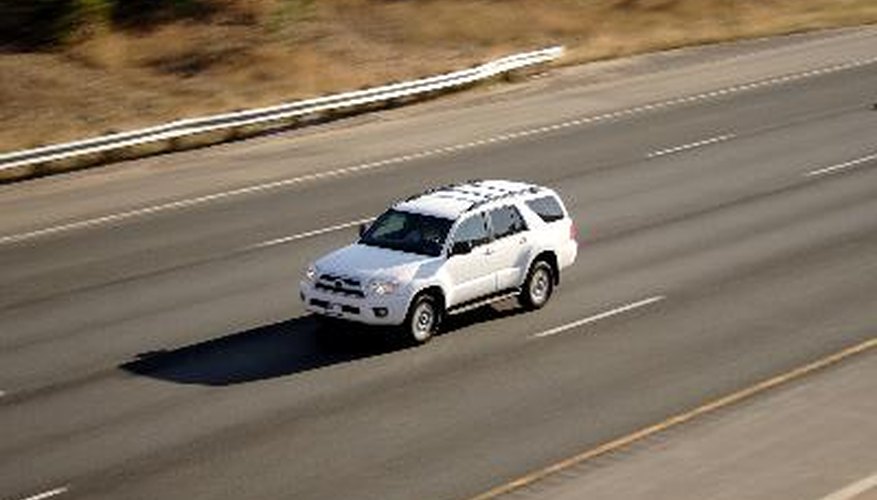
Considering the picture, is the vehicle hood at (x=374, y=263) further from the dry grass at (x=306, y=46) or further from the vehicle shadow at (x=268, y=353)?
the dry grass at (x=306, y=46)

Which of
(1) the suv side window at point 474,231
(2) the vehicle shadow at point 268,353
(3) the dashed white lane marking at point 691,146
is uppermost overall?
→ (1) the suv side window at point 474,231

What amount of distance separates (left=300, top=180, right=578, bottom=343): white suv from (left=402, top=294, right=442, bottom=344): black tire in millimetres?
13

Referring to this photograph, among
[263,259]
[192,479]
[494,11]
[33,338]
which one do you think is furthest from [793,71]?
[192,479]

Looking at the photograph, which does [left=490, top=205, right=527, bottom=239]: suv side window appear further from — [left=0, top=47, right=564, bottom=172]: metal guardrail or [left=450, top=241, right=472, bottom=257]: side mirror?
[left=0, top=47, right=564, bottom=172]: metal guardrail

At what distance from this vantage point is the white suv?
22812 millimetres

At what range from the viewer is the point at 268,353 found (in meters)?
23.2

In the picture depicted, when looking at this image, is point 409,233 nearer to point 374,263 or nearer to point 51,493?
point 374,263

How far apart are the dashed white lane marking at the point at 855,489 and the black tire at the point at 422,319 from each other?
6.95 m

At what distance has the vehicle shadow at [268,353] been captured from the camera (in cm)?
2234

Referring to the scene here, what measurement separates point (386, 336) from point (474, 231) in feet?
6.54

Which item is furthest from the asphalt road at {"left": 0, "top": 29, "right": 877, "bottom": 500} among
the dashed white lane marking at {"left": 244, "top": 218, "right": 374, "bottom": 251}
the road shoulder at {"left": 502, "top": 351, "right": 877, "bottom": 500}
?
the road shoulder at {"left": 502, "top": 351, "right": 877, "bottom": 500}

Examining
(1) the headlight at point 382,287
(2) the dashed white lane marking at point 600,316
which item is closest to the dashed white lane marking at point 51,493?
(1) the headlight at point 382,287

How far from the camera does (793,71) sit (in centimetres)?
4722

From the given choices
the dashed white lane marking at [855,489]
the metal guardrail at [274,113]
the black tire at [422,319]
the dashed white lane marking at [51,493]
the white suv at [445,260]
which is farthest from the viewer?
the metal guardrail at [274,113]
